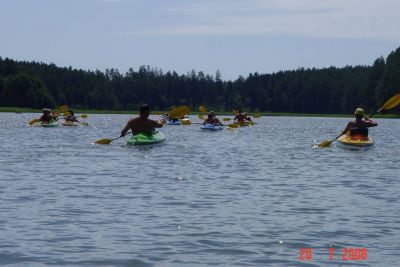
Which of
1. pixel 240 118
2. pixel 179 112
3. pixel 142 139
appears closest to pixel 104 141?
pixel 142 139

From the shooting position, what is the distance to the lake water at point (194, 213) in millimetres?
9531

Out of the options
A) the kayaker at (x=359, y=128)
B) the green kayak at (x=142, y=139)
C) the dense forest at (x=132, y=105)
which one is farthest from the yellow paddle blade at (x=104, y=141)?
the dense forest at (x=132, y=105)

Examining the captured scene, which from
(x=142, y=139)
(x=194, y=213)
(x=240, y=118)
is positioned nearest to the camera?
(x=194, y=213)

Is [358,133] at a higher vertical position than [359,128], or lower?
lower

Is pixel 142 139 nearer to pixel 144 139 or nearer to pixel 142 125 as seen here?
pixel 144 139

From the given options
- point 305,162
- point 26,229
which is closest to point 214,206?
point 26,229

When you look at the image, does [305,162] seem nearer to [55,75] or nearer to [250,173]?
[250,173]

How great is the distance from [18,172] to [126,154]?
6.63 meters

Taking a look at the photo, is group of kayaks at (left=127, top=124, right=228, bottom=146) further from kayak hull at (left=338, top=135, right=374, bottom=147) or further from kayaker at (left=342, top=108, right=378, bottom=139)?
kayaker at (left=342, top=108, right=378, bottom=139)
